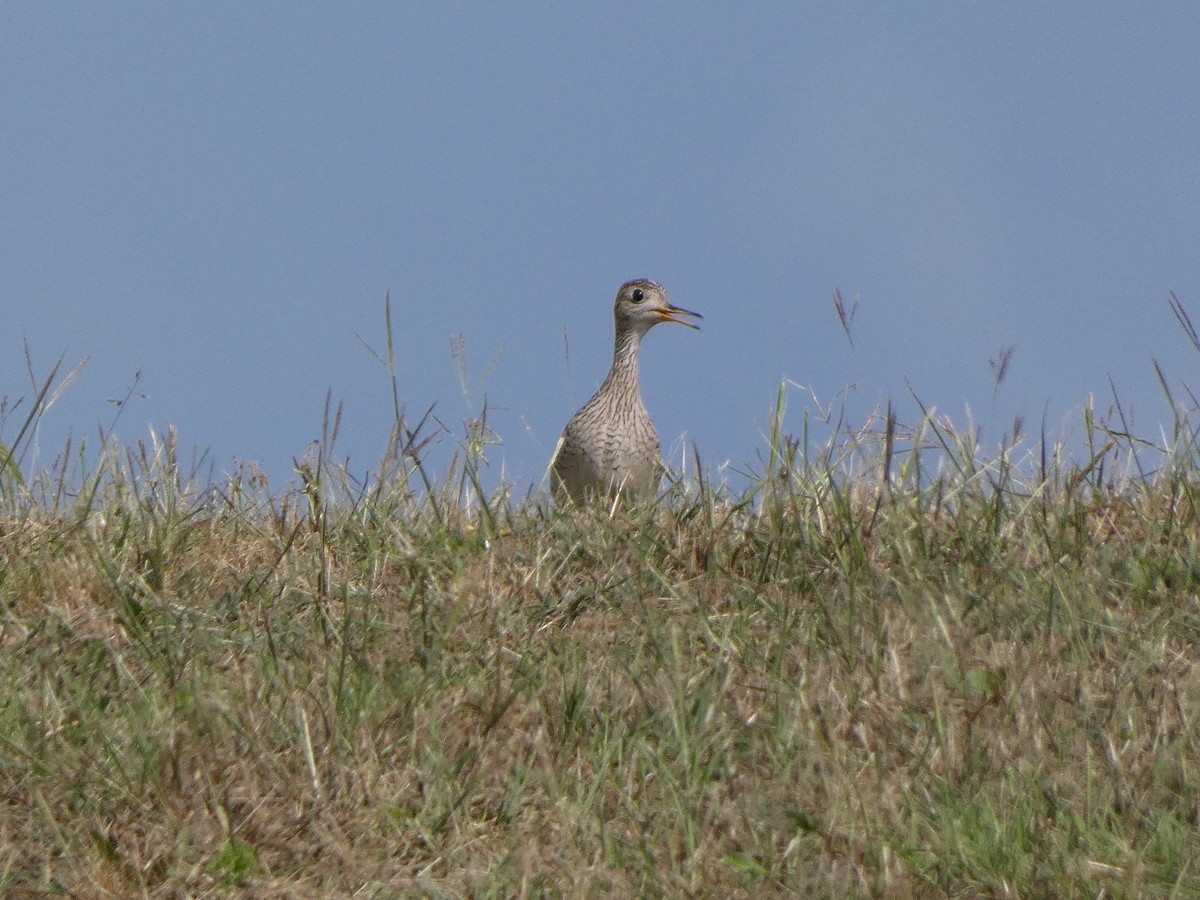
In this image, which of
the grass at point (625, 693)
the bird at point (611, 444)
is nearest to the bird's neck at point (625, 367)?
the bird at point (611, 444)

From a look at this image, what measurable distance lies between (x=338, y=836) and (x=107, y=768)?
605 mm

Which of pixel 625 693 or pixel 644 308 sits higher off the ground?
pixel 644 308

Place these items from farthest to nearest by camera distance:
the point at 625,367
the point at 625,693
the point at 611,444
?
the point at 625,367 → the point at 611,444 → the point at 625,693

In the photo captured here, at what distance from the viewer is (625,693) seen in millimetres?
4172

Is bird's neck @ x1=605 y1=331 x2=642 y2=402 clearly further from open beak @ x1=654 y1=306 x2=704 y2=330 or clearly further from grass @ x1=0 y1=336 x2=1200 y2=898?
grass @ x1=0 y1=336 x2=1200 y2=898

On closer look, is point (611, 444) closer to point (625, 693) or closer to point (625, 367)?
point (625, 367)

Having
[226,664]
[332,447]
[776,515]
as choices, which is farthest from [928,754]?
[332,447]

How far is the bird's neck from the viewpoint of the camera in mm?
9016

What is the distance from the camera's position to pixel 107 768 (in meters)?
3.87

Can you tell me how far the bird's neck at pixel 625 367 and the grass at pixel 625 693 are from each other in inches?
131

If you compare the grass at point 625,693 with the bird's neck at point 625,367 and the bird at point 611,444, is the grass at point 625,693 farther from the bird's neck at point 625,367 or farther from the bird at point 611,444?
the bird's neck at point 625,367

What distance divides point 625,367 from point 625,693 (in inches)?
210

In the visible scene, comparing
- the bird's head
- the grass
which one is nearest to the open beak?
the bird's head

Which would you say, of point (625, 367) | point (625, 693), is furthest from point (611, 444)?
point (625, 693)
